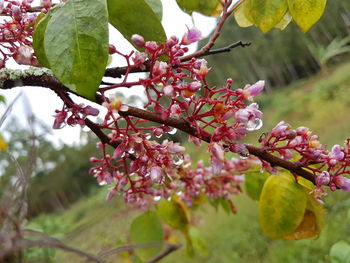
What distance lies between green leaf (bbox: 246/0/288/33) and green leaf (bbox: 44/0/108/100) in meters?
0.31

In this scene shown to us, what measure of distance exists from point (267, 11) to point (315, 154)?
0.24m

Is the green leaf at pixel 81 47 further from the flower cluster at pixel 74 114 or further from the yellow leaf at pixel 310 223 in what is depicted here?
the yellow leaf at pixel 310 223

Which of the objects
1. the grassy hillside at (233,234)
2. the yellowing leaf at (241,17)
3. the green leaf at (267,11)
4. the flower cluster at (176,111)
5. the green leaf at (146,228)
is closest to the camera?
the flower cluster at (176,111)

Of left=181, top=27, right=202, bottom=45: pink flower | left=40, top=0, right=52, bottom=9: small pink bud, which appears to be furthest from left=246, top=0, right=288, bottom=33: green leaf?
left=40, top=0, right=52, bottom=9: small pink bud

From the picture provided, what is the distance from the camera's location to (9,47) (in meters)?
0.57

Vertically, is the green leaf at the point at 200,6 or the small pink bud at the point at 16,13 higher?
the small pink bud at the point at 16,13

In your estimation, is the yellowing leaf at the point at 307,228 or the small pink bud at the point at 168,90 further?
the yellowing leaf at the point at 307,228

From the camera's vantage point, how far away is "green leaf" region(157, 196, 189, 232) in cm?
112

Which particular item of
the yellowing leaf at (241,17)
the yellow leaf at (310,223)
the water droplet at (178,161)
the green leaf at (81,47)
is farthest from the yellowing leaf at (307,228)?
the green leaf at (81,47)

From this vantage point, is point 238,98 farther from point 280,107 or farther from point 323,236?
point 280,107

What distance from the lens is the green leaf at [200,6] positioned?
0.70 metres

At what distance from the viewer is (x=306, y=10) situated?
0.59 metres

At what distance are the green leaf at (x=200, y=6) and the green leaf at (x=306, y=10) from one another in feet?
0.55

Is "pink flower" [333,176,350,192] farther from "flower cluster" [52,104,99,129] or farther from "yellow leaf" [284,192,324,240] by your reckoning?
"flower cluster" [52,104,99,129]
